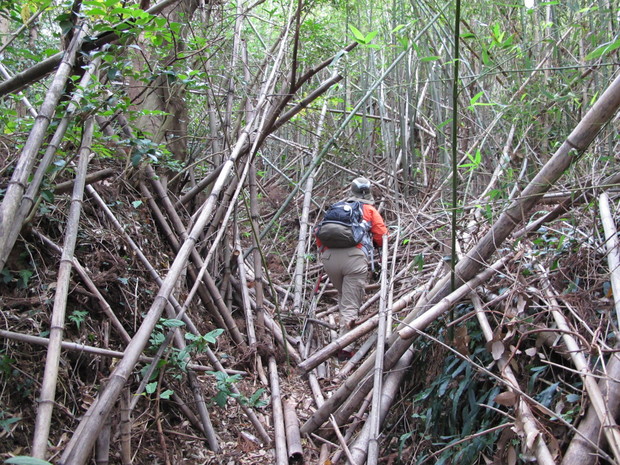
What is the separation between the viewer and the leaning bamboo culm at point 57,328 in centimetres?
145

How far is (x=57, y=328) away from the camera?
5.44 feet

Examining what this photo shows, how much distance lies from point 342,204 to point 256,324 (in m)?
1.29

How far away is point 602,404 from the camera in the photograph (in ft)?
5.07

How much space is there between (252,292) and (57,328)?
285 cm

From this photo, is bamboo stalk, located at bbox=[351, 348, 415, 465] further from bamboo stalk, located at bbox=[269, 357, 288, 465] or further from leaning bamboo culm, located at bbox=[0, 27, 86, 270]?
leaning bamboo culm, located at bbox=[0, 27, 86, 270]

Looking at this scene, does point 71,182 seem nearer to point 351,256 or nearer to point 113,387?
point 113,387

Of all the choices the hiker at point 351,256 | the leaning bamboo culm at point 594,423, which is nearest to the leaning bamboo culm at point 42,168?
the leaning bamboo culm at point 594,423

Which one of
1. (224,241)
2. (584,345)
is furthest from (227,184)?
(584,345)

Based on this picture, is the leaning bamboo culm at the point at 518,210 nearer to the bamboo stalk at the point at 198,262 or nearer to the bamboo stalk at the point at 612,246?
the bamboo stalk at the point at 612,246

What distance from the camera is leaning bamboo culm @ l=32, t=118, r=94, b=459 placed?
4.76 feet

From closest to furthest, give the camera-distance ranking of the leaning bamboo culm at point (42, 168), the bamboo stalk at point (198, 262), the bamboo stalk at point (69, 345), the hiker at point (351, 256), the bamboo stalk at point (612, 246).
Answer: the leaning bamboo culm at point (42, 168) → the bamboo stalk at point (612, 246) → the bamboo stalk at point (69, 345) → the bamboo stalk at point (198, 262) → the hiker at point (351, 256)

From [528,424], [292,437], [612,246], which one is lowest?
[292,437]

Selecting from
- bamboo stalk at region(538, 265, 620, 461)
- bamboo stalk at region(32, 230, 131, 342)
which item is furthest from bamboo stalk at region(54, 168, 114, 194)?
bamboo stalk at region(538, 265, 620, 461)

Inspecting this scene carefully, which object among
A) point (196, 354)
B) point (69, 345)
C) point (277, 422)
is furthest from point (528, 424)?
point (196, 354)
